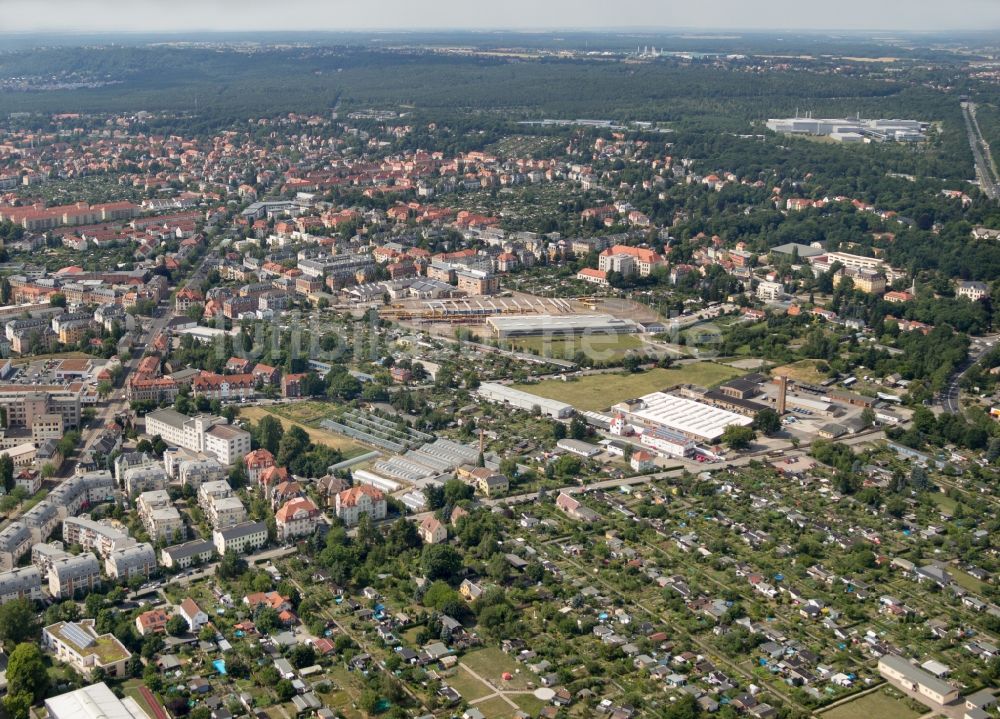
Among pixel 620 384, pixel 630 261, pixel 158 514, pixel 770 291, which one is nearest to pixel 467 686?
pixel 158 514

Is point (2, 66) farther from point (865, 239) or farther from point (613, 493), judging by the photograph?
point (613, 493)

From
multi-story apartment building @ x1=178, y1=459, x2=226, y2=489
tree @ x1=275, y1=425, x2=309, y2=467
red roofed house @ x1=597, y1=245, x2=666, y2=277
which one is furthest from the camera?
red roofed house @ x1=597, y1=245, x2=666, y2=277

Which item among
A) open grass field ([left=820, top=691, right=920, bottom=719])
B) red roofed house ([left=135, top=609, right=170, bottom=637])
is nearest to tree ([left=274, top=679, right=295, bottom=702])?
red roofed house ([left=135, top=609, right=170, bottom=637])

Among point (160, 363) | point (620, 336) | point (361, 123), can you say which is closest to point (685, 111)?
point (361, 123)

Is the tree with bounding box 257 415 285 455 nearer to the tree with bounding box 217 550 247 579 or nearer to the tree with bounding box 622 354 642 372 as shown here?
the tree with bounding box 217 550 247 579

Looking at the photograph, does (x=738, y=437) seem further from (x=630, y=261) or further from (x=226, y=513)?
(x=630, y=261)

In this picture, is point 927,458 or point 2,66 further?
point 2,66
